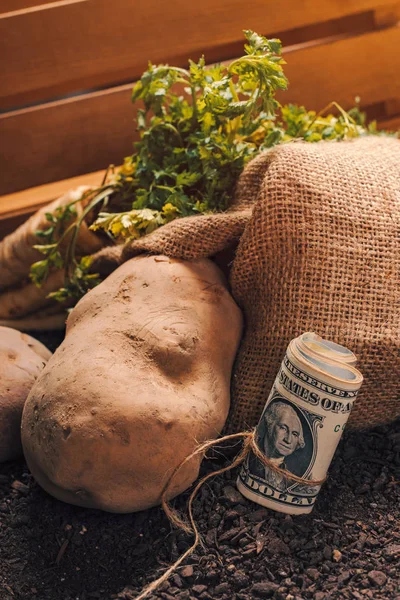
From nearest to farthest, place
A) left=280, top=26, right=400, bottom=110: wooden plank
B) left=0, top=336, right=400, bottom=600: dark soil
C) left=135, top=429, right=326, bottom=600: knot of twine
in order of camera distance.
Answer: left=0, top=336, right=400, bottom=600: dark soil → left=135, top=429, right=326, bottom=600: knot of twine → left=280, top=26, right=400, bottom=110: wooden plank

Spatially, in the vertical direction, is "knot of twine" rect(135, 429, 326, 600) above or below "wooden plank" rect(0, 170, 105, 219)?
below

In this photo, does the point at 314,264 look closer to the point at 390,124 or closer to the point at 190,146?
the point at 190,146

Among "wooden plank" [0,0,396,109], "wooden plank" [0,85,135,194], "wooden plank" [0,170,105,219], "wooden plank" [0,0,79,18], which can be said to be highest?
"wooden plank" [0,0,79,18]

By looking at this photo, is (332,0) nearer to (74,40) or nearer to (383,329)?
(74,40)

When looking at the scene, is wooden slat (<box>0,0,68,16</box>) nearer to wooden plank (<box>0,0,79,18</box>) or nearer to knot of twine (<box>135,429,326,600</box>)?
wooden plank (<box>0,0,79,18</box>)

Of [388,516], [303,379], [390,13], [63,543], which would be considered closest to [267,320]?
[303,379]

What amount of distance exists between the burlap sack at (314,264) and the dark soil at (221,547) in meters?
0.25

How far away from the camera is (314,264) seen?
187 cm

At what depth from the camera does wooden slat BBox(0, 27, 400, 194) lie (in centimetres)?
275

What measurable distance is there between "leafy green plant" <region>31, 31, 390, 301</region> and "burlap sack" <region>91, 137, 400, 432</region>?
179 millimetres

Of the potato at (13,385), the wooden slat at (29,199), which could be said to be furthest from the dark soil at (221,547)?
the wooden slat at (29,199)

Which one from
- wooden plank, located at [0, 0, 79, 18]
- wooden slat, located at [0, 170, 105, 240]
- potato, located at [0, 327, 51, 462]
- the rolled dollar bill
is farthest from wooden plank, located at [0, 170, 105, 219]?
the rolled dollar bill

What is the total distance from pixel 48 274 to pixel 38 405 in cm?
95

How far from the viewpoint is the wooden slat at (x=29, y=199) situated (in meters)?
2.79
